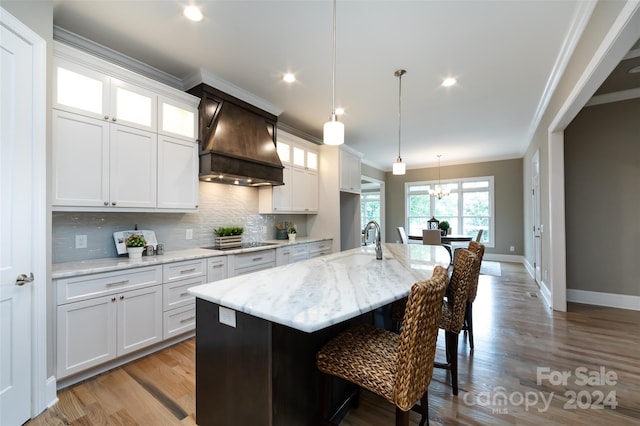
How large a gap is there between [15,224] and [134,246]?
2.88ft

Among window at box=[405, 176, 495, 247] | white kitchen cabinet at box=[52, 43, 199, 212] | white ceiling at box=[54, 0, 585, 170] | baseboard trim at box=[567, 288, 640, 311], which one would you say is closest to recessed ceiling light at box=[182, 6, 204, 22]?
white ceiling at box=[54, 0, 585, 170]

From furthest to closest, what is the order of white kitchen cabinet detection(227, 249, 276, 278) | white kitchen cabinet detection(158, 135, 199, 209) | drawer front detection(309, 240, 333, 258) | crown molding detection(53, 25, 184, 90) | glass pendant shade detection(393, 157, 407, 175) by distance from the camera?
drawer front detection(309, 240, 333, 258) → glass pendant shade detection(393, 157, 407, 175) → white kitchen cabinet detection(227, 249, 276, 278) → white kitchen cabinet detection(158, 135, 199, 209) → crown molding detection(53, 25, 184, 90)

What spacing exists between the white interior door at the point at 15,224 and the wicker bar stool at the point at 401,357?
1788 mm

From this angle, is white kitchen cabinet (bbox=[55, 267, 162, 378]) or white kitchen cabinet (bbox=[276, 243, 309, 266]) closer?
white kitchen cabinet (bbox=[55, 267, 162, 378])

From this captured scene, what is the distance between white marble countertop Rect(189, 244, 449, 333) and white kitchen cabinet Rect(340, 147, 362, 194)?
9.60 ft

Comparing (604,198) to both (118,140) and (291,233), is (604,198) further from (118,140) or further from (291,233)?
(118,140)

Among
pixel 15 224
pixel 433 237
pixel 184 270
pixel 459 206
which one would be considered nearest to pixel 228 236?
pixel 184 270

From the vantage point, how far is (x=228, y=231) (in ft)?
11.1

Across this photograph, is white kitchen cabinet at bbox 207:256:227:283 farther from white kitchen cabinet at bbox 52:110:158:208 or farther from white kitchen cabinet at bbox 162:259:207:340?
white kitchen cabinet at bbox 52:110:158:208

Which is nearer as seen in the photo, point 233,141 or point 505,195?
point 233,141

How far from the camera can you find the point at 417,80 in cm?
309

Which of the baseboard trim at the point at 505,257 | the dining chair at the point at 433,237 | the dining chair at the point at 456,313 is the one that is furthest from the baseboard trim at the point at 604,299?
the baseboard trim at the point at 505,257

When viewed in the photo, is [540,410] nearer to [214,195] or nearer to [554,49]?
[554,49]

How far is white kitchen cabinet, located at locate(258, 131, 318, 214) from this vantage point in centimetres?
396
